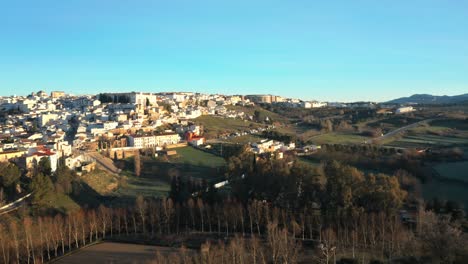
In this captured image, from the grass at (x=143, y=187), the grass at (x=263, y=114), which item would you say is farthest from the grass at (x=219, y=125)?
the grass at (x=143, y=187)

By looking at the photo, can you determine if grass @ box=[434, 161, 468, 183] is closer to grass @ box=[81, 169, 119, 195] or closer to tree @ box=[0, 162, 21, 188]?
grass @ box=[81, 169, 119, 195]

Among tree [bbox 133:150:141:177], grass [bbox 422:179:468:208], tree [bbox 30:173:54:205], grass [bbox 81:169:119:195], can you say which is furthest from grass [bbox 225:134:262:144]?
tree [bbox 30:173:54:205]

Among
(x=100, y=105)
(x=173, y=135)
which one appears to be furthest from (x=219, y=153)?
(x=100, y=105)

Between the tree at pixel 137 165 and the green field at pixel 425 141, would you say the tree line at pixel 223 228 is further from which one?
the green field at pixel 425 141

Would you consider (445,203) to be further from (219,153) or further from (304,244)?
(219,153)

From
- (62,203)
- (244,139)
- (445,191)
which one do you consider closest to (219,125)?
(244,139)

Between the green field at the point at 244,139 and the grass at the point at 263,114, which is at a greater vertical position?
the grass at the point at 263,114

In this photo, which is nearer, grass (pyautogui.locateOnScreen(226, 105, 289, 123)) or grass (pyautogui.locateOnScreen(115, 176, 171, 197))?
grass (pyautogui.locateOnScreen(115, 176, 171, 197))

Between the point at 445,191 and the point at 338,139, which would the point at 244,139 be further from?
the point at 445,191
